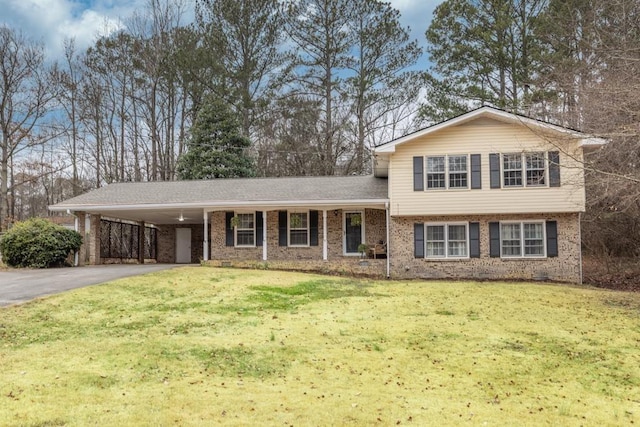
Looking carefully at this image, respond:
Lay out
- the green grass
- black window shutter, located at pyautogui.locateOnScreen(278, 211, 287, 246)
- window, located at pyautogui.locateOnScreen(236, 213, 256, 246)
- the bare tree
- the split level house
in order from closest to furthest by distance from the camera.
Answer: the green grass → the split level house → black window shutter, located at pyautogui.locateOnScreen(278, 211, 287, 246) → window, located at pyautogui.locateOnScreen(236, 213, 256, 246) → the bare tree

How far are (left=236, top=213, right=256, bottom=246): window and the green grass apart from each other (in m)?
7.29

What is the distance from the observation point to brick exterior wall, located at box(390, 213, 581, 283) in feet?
53.6

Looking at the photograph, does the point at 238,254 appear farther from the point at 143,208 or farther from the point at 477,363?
the point at 477,363

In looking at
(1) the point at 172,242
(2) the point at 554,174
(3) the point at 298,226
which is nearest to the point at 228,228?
(3) the point at 298,226

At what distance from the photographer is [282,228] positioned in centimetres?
1869

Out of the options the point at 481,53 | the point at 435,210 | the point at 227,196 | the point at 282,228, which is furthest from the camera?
the point at 481,53

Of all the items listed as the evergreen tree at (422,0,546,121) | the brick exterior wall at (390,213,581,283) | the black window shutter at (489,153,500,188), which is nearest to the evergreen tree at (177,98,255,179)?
the evergreen tree at (422,0,546,121)

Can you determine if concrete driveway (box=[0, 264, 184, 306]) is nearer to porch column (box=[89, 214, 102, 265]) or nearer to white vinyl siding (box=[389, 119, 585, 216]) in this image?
porch column (box=[89, 214, 102, 265])

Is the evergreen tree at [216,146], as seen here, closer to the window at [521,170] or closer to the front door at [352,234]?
the front door at [352,234]

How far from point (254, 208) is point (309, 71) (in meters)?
13.9

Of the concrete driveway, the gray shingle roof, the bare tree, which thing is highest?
the bare tree

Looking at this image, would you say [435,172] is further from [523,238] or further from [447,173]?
[523,238]

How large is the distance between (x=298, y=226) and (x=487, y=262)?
6.87m

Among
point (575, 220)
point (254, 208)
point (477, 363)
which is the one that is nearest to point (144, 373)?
point (477, 363)
